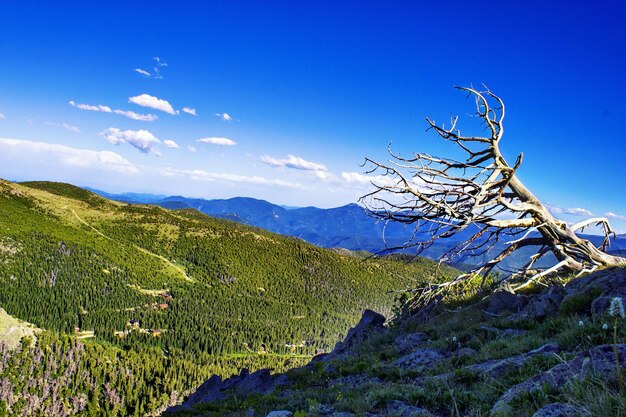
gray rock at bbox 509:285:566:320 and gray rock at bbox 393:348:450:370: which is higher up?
gray rock at bbox 509:285:566:320

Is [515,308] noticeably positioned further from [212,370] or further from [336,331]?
[336,331]

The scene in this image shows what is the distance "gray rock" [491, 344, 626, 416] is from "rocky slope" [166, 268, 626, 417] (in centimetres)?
1

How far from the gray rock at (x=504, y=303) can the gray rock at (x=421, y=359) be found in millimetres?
3086

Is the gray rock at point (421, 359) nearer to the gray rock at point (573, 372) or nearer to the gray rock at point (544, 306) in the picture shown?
the gray rock at point (544, 306)

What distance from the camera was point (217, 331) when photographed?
175 metres

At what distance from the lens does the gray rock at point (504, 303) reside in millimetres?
11711

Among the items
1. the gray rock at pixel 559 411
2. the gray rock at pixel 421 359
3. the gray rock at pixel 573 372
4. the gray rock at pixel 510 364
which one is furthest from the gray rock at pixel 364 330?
the gray rock at pixel 559 411

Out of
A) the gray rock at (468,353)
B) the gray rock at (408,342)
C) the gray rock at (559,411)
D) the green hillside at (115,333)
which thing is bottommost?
the green hillside at (115,333)

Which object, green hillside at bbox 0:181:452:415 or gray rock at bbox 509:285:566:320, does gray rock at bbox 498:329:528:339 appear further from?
green hillside at bbox 0:181:452:415

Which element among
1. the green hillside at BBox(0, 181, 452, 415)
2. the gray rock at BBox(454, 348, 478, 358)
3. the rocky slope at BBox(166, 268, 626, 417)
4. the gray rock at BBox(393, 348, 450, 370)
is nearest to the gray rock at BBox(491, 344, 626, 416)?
the rocky slope at BBox(166, 268, 626, 417)

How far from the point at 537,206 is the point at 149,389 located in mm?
138448

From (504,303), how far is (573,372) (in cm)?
947

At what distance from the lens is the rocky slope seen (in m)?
3.74

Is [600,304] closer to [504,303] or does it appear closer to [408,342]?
[504,303]
